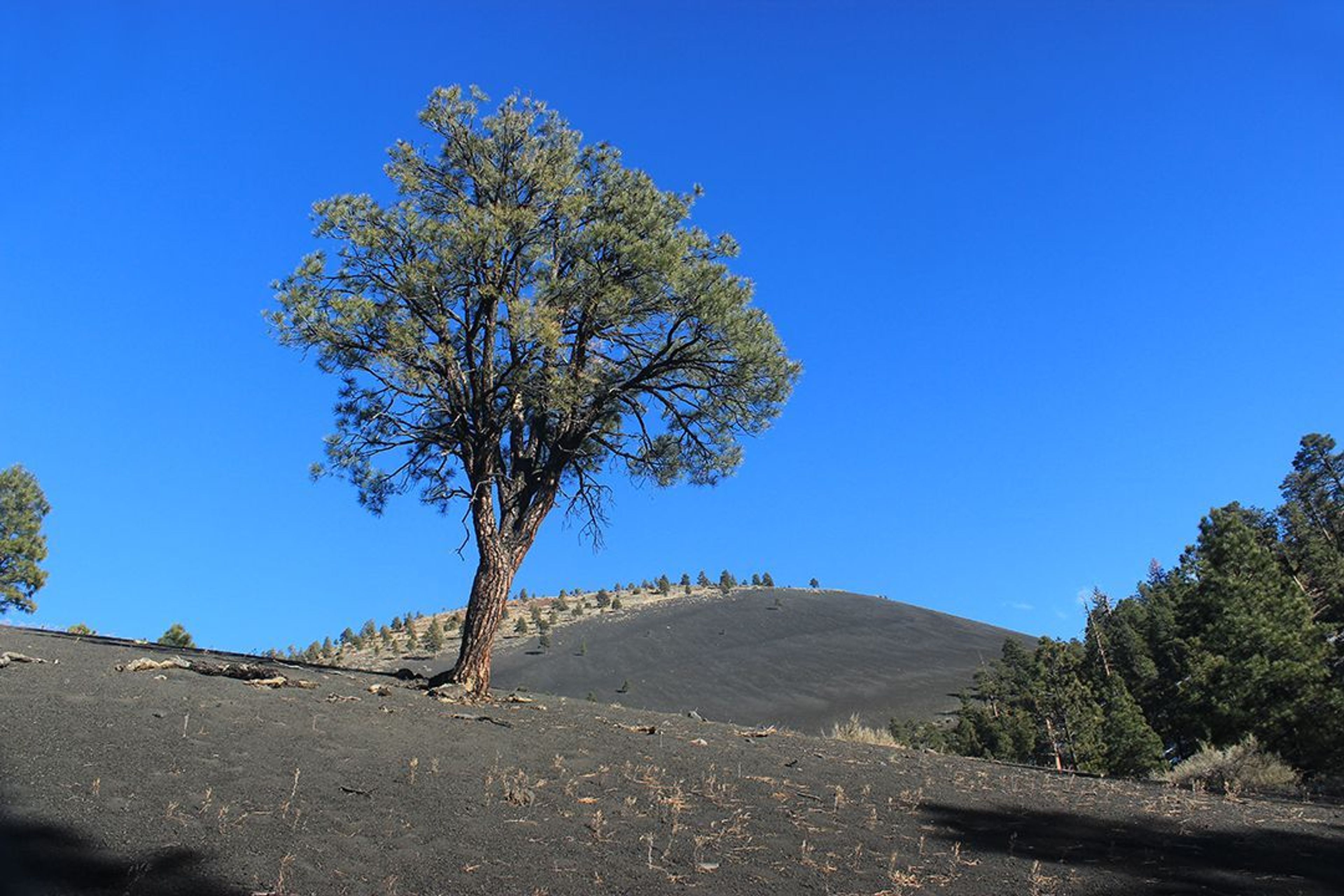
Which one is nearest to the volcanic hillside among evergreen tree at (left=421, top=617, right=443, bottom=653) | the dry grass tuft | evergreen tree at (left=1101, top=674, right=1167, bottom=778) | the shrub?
evergreen tree at (left=421, top=617, right=443, bottom=653)

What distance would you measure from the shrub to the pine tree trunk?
10.6 meters

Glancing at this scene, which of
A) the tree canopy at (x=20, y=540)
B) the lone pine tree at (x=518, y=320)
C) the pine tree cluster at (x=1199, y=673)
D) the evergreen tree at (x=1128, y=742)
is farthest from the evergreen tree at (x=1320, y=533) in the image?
the tree canopy at (x=20, y=540)

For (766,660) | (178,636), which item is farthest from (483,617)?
(766,660)

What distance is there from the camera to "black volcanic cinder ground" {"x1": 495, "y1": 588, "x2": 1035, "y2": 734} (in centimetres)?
5469

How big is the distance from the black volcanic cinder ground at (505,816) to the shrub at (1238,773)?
2226 millimetres

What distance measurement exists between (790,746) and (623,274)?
8581 millimetres

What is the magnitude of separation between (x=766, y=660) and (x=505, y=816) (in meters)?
63.8

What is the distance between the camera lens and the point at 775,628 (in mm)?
79750

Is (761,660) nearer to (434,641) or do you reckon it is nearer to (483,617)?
(434,641)

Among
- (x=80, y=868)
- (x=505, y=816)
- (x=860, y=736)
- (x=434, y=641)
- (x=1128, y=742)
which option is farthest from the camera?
(x=434, y=641)

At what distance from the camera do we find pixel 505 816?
267 inches

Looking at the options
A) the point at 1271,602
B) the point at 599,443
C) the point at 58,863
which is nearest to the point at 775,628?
the point at 1271,602

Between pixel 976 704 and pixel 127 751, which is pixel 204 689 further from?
pixel 976 704

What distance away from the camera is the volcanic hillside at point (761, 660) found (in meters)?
54.5
